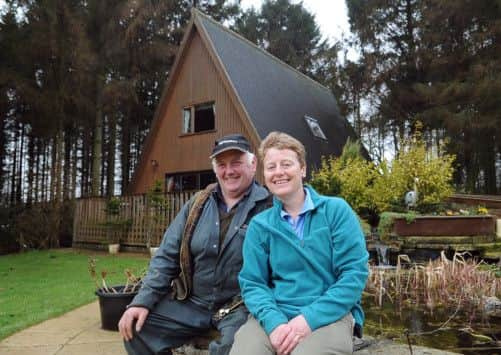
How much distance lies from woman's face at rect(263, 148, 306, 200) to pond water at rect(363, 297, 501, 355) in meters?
1.24

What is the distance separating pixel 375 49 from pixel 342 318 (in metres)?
16.8

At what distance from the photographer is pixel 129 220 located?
10.8 m

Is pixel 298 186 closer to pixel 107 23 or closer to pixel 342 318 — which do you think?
pixel 342 318

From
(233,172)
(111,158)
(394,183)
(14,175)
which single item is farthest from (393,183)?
(14,175)

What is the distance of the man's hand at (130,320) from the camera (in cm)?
213

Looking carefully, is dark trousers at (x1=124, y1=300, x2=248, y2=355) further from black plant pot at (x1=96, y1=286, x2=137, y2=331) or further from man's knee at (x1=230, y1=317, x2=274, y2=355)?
black plant pot at (x1=96, y1=286, x2=137, y2=331)

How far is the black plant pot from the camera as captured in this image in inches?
118

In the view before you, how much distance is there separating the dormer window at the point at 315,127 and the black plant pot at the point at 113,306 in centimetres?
1146

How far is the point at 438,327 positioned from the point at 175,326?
1.87m

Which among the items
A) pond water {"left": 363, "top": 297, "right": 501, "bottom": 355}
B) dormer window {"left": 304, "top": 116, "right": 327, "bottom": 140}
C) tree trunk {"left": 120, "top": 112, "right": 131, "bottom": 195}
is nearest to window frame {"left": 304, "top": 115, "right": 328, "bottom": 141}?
dormer window {"left": 304, "top": 116, "right": 327, "bottom": 140}

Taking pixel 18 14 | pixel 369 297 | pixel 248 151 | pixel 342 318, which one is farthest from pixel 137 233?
pixel 18 14

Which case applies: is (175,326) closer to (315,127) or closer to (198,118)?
(198,118)

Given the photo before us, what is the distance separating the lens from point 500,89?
12.3 metres

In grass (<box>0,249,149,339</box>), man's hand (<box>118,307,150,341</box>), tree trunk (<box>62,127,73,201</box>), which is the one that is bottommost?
grass (<box>0,249,149,339</box>)
